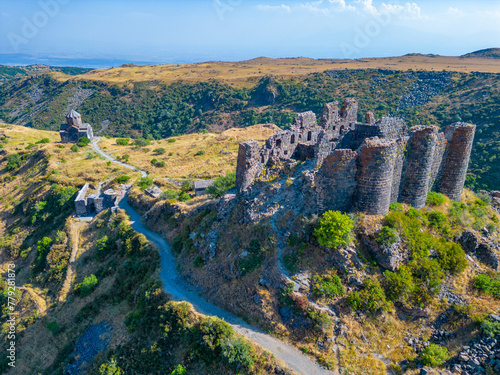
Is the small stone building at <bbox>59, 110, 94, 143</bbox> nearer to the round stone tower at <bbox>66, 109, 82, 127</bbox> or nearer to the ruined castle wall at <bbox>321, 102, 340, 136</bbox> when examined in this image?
the round stone tower at <bbox>66, 109, 82, 127</bbox>

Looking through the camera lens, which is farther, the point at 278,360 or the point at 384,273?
the point at 384,273

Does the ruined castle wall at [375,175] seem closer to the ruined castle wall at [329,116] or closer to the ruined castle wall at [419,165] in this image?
the ruined castle wall at [419,165]

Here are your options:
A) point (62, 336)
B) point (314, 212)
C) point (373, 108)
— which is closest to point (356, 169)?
point (314, 212)

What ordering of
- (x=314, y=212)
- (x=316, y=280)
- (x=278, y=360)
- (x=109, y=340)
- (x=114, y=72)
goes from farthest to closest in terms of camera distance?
(x=114, y=72) < (x=109, y=340) < (x=314, y=212) < (x=316, y=280) < (x=278, y=360)

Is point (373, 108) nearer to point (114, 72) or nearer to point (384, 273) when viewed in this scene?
point (384, 273)

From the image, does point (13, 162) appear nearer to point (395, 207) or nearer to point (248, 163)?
point (248, 163)

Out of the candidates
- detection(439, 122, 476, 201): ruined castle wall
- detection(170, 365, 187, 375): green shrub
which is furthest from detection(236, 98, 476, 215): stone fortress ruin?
detection(170, 365, 187, 375): green shrub

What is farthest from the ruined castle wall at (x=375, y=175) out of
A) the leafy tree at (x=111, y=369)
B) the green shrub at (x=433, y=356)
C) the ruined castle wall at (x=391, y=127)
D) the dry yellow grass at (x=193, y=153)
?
the dry yellow grass at (x=193, y=153)
